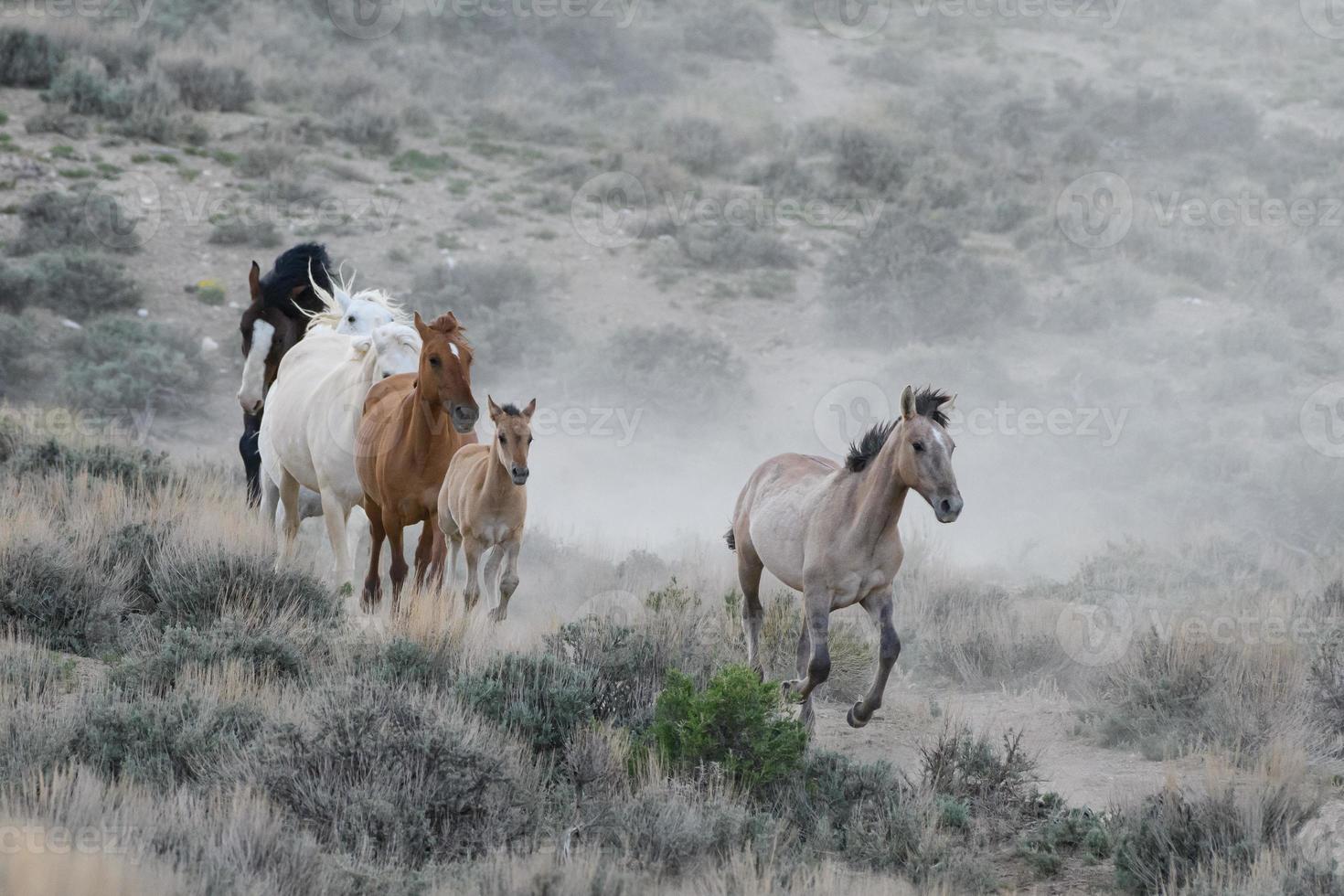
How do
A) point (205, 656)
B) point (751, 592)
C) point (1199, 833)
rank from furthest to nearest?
point (751, 592) < point (205, 656) < point (1199, 833)

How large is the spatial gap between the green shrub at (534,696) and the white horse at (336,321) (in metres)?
3.81

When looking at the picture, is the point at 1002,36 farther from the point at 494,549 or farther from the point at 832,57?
the point at 494,549

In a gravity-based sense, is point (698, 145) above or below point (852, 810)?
above

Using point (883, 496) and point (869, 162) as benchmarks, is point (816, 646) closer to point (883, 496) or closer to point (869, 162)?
point (883, 496)

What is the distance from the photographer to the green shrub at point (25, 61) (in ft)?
70.7

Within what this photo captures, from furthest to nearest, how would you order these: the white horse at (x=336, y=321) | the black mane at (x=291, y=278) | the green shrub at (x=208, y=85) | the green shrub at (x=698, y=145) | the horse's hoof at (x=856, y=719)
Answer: the green shrub at (x=698, y=145) → the green shrub at (x=208, y=85) → the black mane at (x=291, y=278) → the white horse at (x=336, y=321) → the horse's hoof at (x=856, y=719)

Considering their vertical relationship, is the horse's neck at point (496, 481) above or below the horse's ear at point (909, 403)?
below

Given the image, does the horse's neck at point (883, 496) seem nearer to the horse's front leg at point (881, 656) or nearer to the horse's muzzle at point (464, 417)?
the horse's front leg at point (881, 656)

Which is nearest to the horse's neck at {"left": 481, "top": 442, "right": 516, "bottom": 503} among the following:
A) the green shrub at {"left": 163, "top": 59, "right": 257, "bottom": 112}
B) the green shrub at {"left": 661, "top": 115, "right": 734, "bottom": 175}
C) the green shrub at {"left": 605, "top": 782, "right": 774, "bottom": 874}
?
the green shrub at {"left": 605, "top": 782, "right": 774, "bottom": 874}

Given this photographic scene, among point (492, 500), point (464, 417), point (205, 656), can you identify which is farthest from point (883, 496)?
point (205, 656)

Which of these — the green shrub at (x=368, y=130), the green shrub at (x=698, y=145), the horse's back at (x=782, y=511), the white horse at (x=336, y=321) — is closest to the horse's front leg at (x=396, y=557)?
the white horse at (x=336, y=321)

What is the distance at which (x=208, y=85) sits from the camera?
75.6 ft

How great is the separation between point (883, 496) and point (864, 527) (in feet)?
0.64

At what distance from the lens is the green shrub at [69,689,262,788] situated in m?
5.47
